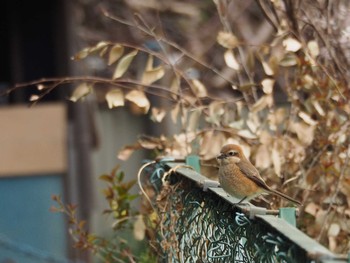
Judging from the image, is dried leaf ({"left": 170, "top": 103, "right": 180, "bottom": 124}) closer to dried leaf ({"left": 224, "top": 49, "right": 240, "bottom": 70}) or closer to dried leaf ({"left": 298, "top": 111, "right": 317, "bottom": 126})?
dried leaf ({"left": 224, "top": 49, "right": 240, "bottom": 70})

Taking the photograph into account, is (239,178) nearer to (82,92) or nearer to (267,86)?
(267,86)

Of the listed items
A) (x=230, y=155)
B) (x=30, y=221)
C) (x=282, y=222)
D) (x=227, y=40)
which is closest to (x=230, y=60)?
(x=227, y=40)

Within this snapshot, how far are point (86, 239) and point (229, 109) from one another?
103 cm

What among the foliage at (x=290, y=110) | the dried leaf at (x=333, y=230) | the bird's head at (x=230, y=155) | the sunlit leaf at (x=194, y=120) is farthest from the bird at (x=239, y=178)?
the sunlit leaf at (x=194, y=120)

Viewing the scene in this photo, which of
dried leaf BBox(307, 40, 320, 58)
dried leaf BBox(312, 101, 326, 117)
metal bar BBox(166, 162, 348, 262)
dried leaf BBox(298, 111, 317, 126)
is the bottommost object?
metal bar BBox(166, 162, 348, 262)

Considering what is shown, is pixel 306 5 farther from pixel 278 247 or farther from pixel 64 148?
pixel 64 148

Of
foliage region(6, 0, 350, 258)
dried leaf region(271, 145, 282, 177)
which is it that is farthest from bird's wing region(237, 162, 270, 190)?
dried leaf region(271, 145, 282, 177)

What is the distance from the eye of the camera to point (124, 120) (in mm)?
10703

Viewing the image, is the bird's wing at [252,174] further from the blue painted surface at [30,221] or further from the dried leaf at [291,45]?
the blue painted surface at [30,221]

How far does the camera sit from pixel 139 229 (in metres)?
4.51

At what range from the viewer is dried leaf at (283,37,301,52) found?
172 inches

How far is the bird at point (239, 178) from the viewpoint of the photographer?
3.62m

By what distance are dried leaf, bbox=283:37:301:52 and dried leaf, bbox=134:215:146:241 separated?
1.02 metres

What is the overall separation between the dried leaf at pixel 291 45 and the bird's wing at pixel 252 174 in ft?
2.44
